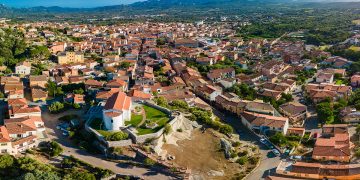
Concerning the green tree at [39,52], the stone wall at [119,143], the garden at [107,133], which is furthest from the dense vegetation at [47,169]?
the green tree at [39,52]

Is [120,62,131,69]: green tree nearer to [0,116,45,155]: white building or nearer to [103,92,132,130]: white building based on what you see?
[103,92,132,130]: white building

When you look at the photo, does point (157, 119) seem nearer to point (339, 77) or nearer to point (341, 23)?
point (339, 77)

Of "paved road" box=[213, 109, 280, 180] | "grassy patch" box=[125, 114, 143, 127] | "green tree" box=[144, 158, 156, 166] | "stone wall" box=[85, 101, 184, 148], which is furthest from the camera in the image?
"grassy patch" box=[125, 114, 143, 127]

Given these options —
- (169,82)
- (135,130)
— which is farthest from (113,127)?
(169,82)

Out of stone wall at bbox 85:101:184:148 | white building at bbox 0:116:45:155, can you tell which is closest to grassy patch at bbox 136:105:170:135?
stone wall at bbox 85:101:184:148

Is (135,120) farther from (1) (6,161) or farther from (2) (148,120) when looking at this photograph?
(1) (6,161)

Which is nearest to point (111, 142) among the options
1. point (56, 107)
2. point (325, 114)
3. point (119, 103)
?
point (119, 103)
